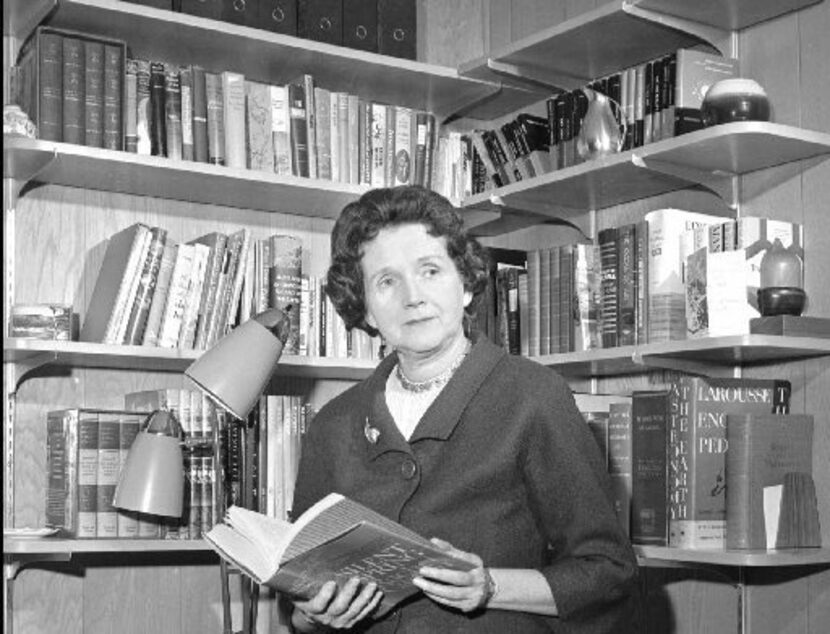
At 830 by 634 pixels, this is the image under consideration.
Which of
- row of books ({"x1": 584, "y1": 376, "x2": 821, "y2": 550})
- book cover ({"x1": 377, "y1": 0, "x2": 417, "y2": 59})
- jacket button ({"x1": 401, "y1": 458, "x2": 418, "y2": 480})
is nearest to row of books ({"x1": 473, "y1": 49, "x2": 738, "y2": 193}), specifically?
book cover ({"x1": 377, "y1": 0, "x2": 417, "y2": 59})

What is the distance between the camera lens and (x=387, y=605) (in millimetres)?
1625

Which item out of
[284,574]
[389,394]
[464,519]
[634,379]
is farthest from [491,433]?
[634,379]

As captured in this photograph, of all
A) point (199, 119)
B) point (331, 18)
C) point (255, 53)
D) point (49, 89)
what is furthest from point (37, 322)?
point (331, 18)

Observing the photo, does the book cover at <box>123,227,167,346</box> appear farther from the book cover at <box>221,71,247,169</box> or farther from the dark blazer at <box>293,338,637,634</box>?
the dark blazer at <box>293,338,637,634</box>

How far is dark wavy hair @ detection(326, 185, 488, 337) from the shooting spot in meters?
1.81

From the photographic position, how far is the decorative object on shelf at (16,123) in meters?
2.31

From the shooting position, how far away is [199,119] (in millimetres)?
2645

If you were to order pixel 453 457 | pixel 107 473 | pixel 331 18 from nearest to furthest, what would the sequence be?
pixel 453 457 < pixel 107 473 < pixel 331 18

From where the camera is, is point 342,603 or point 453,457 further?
point 453,457

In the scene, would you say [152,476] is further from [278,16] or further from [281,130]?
[278,16]

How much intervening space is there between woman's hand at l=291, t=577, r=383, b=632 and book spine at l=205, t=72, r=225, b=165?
1.32 m

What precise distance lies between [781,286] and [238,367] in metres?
1.00

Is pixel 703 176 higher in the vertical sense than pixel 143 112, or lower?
lower

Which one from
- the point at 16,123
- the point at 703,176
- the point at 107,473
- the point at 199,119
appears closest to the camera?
the point at 16,123
